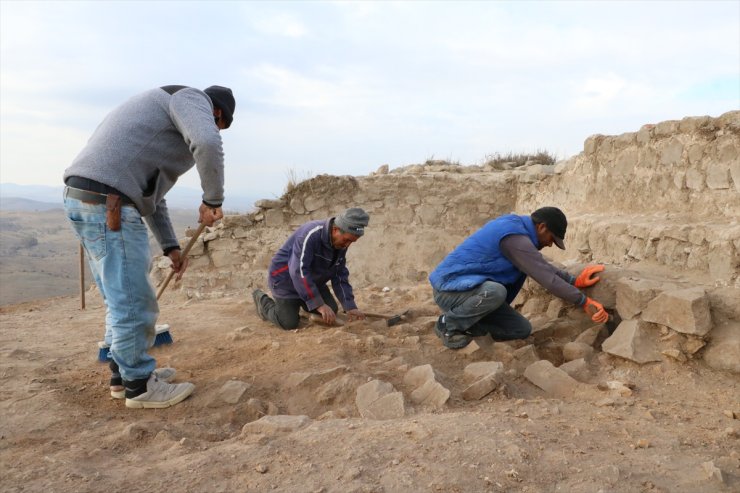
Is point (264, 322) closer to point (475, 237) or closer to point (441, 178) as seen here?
point (475, 237)

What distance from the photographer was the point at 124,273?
9.23 ft

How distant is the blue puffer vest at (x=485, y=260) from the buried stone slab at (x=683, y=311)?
0.86 m

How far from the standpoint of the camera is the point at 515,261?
12.3 feet

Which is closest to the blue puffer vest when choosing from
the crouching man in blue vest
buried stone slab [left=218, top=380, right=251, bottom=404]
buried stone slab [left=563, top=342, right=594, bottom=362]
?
the crouching man in blue vest

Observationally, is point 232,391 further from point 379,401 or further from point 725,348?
→ point 725,348

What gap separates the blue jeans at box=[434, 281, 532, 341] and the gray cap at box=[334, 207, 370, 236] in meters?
0.74

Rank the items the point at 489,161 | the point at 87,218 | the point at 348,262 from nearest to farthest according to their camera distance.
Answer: the point at 87,218, the point at 348,262, the point at 489,161

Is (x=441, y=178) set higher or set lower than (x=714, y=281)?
higher

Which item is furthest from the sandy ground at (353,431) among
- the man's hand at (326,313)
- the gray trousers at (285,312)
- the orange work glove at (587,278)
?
the gray trousers at (285,312)

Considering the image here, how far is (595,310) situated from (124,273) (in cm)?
289

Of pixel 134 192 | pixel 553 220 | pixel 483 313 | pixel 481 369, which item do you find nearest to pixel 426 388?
pixel 481 369

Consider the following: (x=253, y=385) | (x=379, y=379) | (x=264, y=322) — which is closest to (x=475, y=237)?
(x=379, y=379)

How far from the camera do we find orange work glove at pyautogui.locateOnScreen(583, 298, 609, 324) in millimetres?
3668

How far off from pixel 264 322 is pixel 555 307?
2.54 meters
